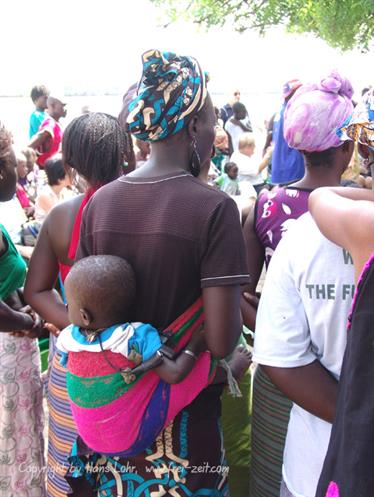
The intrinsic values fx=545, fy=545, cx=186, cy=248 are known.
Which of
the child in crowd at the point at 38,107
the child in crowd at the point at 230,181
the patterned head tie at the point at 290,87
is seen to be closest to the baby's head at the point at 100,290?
the patterned head tie at the point at 290,87

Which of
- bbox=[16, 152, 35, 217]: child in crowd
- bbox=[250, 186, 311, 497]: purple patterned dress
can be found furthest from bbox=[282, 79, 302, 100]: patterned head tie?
bbox=[16, 152, 35, 217]: child in crowd

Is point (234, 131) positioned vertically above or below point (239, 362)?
below

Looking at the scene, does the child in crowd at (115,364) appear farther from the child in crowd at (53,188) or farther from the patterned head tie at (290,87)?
the child in crowd at (53,188)

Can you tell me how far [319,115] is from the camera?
2.04 metres

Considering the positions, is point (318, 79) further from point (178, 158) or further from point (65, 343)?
point (65, 343)

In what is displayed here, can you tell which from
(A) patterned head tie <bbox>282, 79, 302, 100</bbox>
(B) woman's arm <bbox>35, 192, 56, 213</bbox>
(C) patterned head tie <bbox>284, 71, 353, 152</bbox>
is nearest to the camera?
(C) patterned head tie <bbox>284, 71, 353, 152</bbox>

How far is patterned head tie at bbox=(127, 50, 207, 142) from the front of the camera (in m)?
1.63

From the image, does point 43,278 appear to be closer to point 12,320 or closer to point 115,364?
point 12,320

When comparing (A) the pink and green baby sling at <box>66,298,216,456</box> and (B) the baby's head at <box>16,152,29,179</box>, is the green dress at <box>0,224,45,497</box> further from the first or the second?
(B) the baby's head at <box>16,152,29,179</box>

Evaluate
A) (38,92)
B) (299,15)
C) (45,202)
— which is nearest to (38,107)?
(38,92)

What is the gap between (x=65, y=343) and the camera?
162cm

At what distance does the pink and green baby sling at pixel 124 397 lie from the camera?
1.56 metres

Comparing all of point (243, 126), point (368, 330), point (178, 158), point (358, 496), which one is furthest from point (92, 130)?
point (243, 126)

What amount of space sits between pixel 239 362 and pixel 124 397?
0.49 meters
